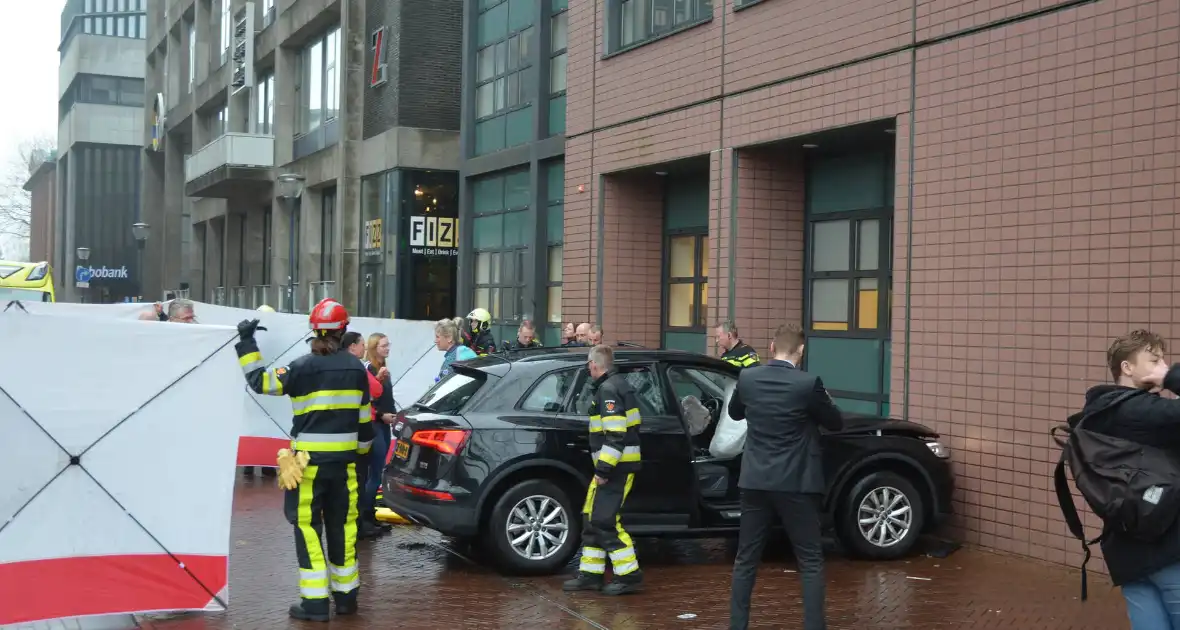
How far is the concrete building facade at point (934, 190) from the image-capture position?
9.41m

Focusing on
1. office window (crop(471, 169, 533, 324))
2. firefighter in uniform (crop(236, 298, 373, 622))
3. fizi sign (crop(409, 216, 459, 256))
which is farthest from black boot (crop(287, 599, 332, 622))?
fizi sign (crop(409, 216, 459, 256))

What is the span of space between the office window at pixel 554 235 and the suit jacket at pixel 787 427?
12.9 meters

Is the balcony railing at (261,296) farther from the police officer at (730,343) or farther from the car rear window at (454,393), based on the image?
the car rear window at (454,393)

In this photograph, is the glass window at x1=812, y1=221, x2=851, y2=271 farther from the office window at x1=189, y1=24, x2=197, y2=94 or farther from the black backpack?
the office window at x1=189, y1=24, x2=197, y2=94

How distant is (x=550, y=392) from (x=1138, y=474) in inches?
200

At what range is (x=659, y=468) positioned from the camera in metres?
9.22

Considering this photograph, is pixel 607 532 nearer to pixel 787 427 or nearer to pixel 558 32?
pixel 787 427

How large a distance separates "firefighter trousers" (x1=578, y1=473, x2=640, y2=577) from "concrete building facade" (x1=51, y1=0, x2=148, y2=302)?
69.4 metres

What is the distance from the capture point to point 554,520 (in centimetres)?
912

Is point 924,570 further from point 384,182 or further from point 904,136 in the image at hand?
point 384,182

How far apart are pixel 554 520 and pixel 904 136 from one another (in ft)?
16.1

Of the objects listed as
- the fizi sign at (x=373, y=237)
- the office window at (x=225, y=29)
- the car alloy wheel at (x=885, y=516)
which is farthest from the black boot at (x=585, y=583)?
the office window at (x=225, y=29)

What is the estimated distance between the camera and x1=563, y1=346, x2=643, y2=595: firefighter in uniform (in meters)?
8.25

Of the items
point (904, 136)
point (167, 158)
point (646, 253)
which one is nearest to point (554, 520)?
point (904, 136)
